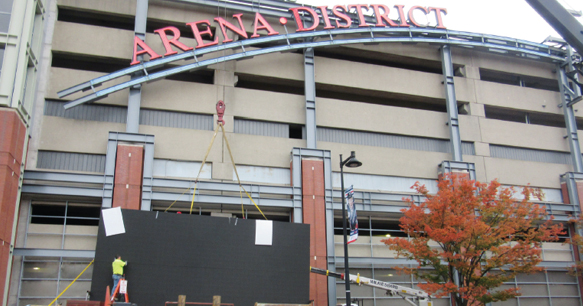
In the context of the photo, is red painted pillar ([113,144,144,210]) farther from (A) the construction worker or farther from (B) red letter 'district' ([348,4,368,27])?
(B) red letter 'district' ([348,4,368,27])

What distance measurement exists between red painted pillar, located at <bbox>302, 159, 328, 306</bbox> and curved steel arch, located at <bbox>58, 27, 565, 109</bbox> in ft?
29.2

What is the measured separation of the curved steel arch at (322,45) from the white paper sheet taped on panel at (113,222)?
1127cm

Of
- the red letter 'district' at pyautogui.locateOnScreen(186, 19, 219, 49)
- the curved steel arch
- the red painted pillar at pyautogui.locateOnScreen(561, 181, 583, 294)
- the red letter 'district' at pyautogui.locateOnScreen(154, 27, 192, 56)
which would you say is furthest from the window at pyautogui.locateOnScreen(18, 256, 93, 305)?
the red painted pillar at pyautogui.locateOnScreen(561, 181, 583, 294)

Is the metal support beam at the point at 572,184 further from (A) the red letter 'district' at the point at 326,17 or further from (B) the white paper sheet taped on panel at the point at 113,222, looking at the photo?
(B) the white paper sheet taped on panel at the point at 113,222

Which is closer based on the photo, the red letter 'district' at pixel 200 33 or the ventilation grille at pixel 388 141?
the red letter 'district' at pixel 200 33

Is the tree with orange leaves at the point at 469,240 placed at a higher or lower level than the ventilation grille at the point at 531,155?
lower

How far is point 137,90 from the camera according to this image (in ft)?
106

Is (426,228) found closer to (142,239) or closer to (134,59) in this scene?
(142,239)

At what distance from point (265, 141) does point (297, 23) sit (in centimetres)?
918

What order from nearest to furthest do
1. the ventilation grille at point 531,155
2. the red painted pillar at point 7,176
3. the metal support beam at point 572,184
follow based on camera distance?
the red painted pillar at point 7,176
the metal support beam at point 572,184
the ventilation grille at point 531,155

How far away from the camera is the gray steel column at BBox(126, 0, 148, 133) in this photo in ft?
103

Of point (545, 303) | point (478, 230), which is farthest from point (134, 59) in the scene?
point (545, 303)

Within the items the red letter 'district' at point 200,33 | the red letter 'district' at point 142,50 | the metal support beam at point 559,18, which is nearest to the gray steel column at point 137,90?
the red letter 'district' at point 142,50

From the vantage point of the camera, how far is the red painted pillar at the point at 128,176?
2934cm
